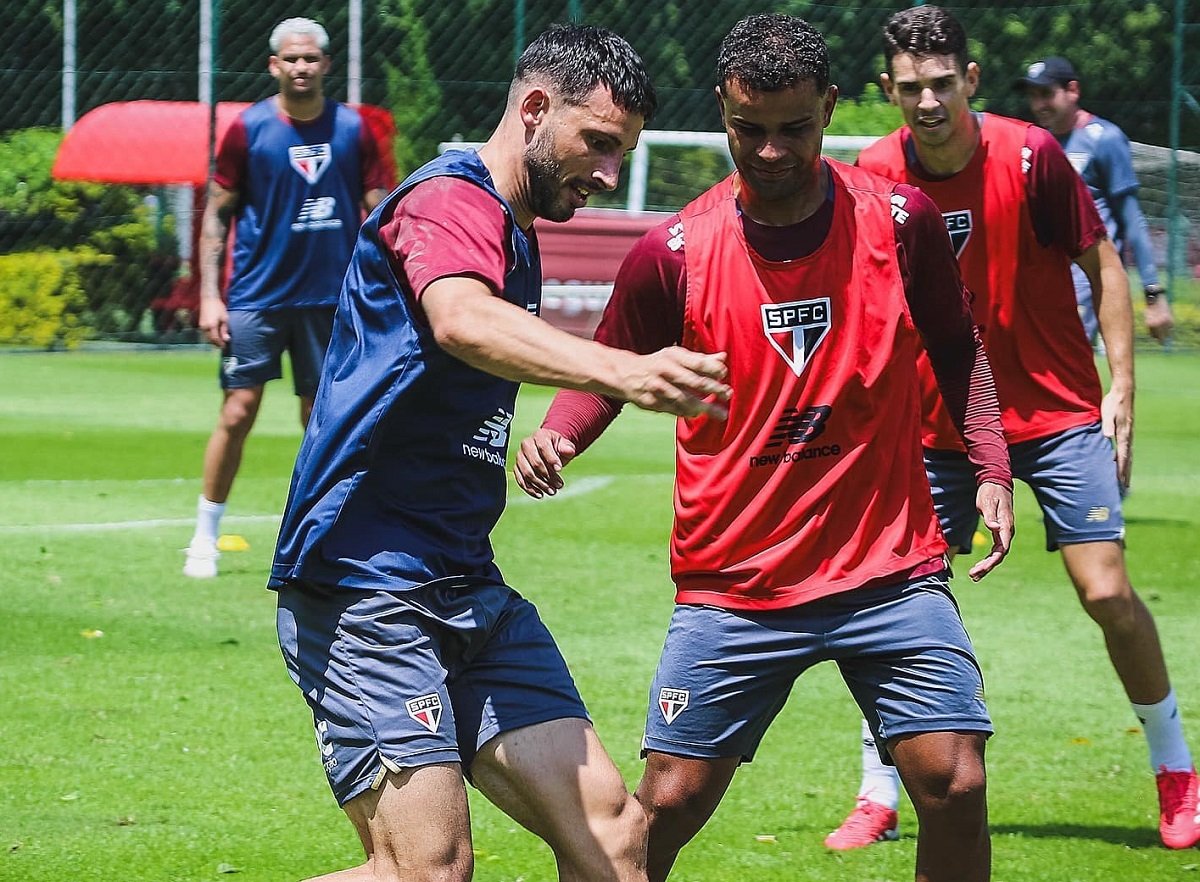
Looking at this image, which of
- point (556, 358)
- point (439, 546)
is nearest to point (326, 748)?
point (439, 546)

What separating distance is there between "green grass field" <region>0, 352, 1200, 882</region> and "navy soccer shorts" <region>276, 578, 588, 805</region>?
138 cm

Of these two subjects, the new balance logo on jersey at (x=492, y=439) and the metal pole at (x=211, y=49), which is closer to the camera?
the new balance logo on jersey at (x=492, y=439)

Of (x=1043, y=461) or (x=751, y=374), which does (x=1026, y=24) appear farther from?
(x=751, y=374)

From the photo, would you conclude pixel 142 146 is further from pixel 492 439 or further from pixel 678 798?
pixel 492 439

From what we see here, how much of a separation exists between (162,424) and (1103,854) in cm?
1086

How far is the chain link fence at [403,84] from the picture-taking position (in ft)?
66.3

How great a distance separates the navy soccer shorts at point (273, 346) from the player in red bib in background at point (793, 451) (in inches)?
193

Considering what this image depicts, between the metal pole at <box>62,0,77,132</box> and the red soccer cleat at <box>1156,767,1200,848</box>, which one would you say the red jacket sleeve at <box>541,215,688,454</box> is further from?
the metal pole at <box>62,0,77,132</box>

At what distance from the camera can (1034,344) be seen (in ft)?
19.0

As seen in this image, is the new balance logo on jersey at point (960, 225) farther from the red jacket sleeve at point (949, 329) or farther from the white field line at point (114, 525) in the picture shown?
the white field line at point (114, 525)

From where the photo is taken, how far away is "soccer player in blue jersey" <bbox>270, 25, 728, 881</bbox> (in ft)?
12.0

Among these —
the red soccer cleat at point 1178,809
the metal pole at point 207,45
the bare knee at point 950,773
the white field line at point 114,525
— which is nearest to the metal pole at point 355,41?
the metal pole at point 207,45

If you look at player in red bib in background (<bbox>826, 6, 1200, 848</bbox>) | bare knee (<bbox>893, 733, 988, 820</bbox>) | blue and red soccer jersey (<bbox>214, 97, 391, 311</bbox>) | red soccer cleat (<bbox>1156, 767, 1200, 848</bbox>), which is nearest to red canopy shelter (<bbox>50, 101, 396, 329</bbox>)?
blue and red soccer jersey (<bbox>214, 97, 391, 311</bbox>)

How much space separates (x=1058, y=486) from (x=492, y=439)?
2460mm
